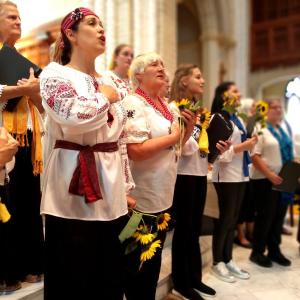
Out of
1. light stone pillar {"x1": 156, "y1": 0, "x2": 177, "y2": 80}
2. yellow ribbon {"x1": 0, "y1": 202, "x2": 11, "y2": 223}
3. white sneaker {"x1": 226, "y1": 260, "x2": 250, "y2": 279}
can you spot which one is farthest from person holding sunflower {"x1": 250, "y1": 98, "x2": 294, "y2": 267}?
yellow ribbon {"x1": 0, "y1": 202, "x2": 11, "y2": 223}

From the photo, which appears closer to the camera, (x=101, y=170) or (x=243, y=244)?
(x=101, y=170)

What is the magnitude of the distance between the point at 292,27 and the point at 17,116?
1072cm

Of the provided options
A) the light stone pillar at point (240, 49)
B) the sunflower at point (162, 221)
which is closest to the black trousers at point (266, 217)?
the sunflower at point (162, 221)

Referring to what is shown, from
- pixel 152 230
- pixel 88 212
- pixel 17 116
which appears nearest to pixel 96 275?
pixel 88 212

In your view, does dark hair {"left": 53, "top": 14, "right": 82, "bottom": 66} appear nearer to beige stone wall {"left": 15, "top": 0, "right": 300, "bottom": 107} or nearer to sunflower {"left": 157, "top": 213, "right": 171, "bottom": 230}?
sunflower {"left": 157, "top": 213, "right": 171, "bottom": 230}

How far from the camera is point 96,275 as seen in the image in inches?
61.6

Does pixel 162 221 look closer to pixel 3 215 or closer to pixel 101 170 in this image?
pixel 101 170

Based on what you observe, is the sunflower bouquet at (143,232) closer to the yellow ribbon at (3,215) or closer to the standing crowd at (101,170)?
the standing crowd at (101,170)

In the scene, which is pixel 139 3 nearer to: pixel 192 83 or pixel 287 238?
pixel 192 83

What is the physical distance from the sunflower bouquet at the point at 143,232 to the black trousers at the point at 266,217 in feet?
5.88

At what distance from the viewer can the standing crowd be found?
1503 millimetres

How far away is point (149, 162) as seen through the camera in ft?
6.70

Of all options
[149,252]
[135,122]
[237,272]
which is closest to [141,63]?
[135,122]

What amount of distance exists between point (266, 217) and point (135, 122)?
2.05 m
